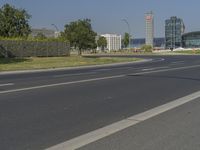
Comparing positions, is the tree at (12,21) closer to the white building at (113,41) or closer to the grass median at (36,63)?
the grass median at (36,63)

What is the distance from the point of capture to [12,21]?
6475 cm

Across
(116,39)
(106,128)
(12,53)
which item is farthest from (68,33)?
(116,39)

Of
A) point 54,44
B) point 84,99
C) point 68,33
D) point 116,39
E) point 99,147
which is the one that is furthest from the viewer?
point 116,39

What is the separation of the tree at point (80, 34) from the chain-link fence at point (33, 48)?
13.1 m

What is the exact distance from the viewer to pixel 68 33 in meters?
74.2

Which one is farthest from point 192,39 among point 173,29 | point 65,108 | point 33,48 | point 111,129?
point 111,129

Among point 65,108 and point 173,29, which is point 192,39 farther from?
point 65,108

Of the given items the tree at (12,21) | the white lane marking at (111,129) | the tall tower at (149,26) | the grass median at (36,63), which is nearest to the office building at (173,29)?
the tall tower at (149,26)

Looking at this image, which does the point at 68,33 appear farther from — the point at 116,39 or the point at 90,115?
the point at 116,39

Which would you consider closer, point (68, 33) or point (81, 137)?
point (81, 137)

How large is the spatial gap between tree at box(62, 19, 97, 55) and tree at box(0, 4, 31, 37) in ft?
30.1

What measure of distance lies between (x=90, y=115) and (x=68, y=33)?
6477 centimetres

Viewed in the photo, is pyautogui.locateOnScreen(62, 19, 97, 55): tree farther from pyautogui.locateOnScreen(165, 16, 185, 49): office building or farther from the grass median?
pyautogui.locateOnScreen(165, 16, 185, 49): office building

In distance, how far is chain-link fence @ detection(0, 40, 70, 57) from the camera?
48.5 m
